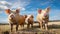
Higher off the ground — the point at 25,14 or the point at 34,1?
the point at 34,1

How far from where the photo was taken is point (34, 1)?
278 centimetres

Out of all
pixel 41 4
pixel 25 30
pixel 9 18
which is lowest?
pixel 25 30

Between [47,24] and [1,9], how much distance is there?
66 cm

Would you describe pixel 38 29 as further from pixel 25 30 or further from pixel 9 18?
pixel 9 18

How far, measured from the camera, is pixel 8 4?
279cm

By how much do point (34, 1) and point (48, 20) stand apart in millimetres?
322

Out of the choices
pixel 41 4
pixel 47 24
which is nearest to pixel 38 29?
pixel 47 24

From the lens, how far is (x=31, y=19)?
9.05ft

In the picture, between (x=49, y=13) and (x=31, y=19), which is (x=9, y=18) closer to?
(x=31, y=19)

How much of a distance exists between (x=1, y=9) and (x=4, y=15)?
10cm

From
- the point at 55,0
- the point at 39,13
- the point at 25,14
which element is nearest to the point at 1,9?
the point at 25,14

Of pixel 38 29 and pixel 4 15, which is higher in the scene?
pixel 4 15

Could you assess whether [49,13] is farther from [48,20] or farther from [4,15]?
[4,15]

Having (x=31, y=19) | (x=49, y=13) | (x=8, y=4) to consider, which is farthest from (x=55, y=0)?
(x=8, y=4)
